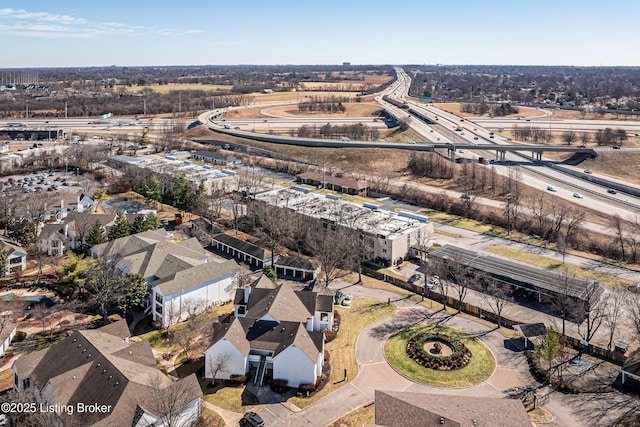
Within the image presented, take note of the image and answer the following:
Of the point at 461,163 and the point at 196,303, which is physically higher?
the point at 461,163

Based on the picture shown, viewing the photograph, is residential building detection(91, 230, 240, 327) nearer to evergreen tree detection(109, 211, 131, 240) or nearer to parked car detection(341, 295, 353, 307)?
evergreen tree detection(109, 211, 131, 240)

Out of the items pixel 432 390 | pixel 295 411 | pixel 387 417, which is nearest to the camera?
pixel 387 417

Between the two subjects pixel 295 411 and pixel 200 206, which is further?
pixel 200 206

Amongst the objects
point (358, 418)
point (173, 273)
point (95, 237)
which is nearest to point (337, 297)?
point (173, 273)

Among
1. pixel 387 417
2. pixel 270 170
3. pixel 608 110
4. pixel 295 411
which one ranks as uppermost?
pixel 608 110

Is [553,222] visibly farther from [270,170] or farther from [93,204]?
[93,204]

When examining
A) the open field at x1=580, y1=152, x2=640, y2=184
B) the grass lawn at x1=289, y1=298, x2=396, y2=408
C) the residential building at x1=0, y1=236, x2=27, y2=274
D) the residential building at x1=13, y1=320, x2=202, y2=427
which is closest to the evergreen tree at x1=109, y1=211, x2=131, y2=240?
the residential building at x1=0, y1=236, x2=27, y2=274

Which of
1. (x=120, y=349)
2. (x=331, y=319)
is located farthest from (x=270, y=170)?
(x=120, y=349)

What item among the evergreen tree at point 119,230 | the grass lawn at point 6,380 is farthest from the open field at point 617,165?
the grass lawn at point 6,380
